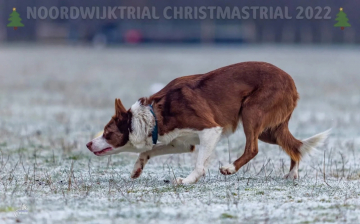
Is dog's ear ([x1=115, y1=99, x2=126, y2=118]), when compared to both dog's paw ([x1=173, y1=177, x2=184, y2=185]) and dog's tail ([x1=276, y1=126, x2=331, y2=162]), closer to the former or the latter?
dog's paw ([x1=173, y1=177, x2=184, y2=185])

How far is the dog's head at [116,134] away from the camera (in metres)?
6.22

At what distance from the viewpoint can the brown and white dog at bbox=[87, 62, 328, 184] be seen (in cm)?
617

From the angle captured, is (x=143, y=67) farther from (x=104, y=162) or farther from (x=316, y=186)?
(x=316, y=186)

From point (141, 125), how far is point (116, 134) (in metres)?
0.32

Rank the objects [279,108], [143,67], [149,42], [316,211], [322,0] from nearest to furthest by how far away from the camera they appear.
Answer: [316,211]
[279,108]
[143,67]
[322,0]
[149,42]

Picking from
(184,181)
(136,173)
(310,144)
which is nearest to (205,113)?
(184,181)

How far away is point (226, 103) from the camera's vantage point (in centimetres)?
632

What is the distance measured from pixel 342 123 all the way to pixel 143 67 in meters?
16.7

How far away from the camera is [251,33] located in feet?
191

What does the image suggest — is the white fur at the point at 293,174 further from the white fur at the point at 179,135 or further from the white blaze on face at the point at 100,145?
the white blaze on face at the point at 100,145

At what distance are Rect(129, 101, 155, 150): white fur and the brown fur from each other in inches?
2.5

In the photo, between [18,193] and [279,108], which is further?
[279,108]

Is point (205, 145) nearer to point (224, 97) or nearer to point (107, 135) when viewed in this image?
point (224, 97)

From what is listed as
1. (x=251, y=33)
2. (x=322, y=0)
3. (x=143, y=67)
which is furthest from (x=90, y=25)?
(x=143, y=67)
